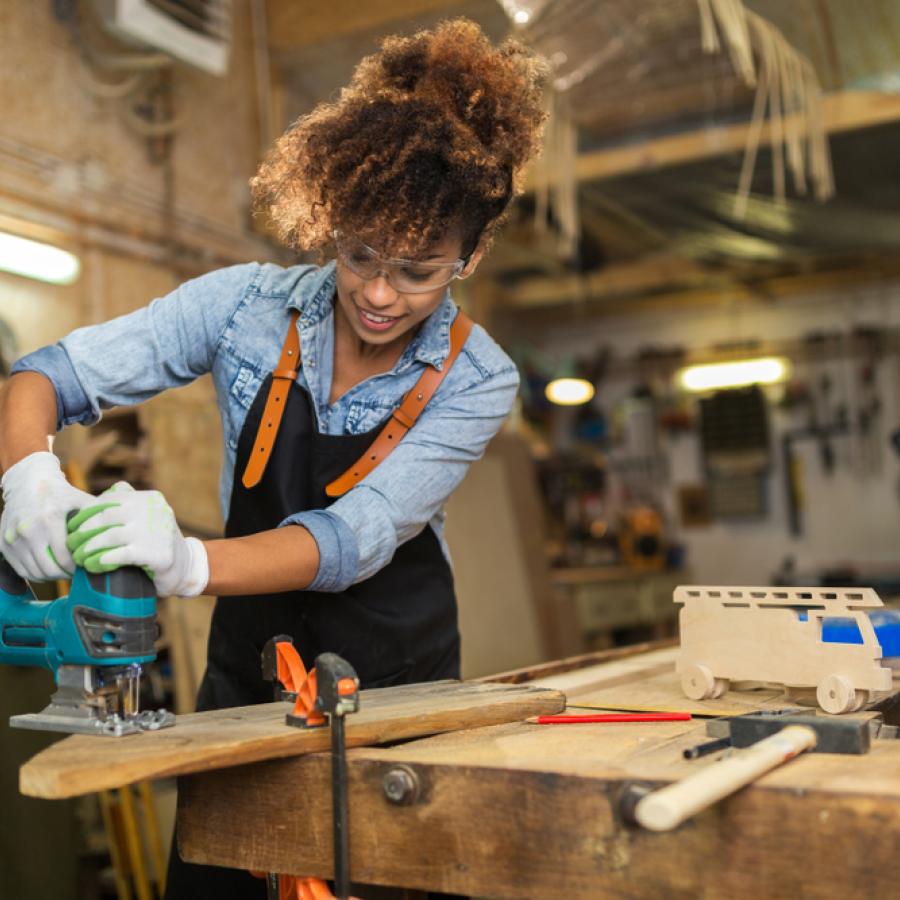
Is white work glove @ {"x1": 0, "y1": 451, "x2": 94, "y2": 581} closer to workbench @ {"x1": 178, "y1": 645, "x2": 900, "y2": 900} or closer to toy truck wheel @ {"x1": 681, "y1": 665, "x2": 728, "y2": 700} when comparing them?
workbench @ {"x1": 178, "y1": 645, "x2": 900, "y2": 900}

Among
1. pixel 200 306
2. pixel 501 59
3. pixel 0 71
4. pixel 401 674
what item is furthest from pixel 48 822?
pixel 0 71

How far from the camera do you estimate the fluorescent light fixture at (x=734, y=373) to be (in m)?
9.12

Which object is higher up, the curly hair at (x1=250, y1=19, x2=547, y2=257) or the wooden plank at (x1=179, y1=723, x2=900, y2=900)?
the curly hair at (x1=250, y1=19, x2=547, y2=257)

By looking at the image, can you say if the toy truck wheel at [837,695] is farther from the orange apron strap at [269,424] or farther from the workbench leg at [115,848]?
the workbench leg at [115,848]

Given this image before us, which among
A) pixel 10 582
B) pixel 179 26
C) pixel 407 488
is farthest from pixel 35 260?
pixel 10 582

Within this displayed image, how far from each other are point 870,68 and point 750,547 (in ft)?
22.1

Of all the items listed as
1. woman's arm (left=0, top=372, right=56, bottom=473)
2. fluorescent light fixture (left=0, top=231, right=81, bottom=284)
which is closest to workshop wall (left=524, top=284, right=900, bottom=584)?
fluorescent light fixture (left=0, top=231, right=81, bottom=284)

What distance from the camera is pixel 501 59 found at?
6.46ft

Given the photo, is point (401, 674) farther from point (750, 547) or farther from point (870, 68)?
point (750, 547)

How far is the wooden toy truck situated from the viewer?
1.71 m

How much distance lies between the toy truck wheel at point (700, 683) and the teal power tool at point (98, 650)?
921mm

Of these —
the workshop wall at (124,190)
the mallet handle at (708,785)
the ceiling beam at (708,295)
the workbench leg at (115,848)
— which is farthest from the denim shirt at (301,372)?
the ceiling beam at (708,295)

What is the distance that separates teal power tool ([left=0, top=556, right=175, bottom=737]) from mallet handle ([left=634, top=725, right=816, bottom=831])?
→ 0.66 metres

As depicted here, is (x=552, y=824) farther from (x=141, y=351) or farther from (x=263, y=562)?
(x=141, y=351)
